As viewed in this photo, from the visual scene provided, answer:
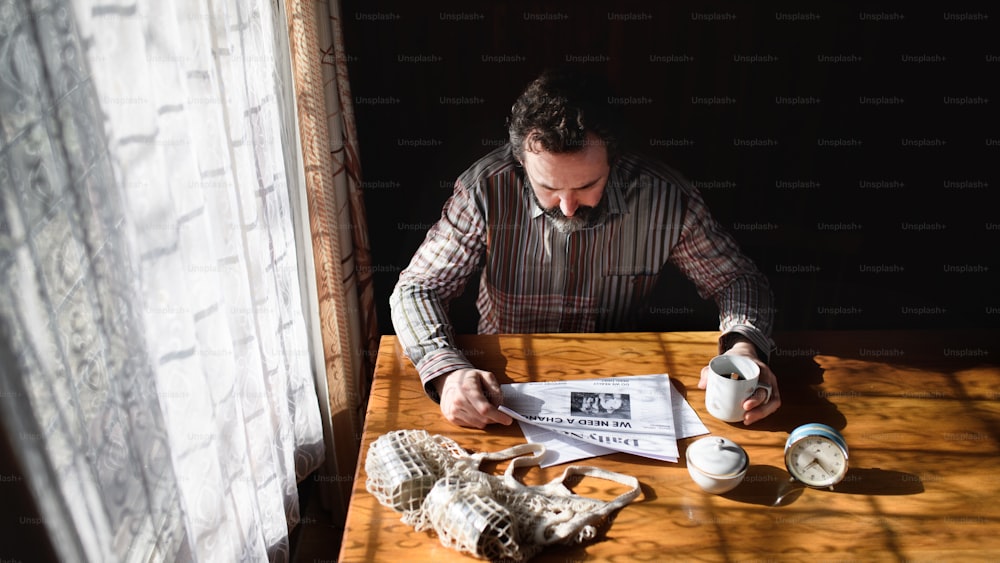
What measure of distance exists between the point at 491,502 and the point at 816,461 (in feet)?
2.25

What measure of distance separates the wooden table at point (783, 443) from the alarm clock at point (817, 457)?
0.03 metres

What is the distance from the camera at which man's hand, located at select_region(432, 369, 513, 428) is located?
1.61 meters

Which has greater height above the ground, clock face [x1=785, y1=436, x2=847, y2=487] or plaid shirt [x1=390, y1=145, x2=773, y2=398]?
plaid shirt [x1=390, y1=145, x2=773, y2=398]

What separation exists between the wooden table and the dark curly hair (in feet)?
1.87

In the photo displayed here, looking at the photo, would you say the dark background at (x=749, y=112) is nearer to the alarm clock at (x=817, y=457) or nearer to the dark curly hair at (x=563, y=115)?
the dark curly hair at (x=563, y=115)

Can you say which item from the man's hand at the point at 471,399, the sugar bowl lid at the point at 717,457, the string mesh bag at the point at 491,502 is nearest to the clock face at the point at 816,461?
the sugar bowl lid at the point at 717,457

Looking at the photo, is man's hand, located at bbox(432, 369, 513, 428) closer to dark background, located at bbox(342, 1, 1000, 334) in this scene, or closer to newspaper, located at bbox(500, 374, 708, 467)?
newspaper, located at bbox(500, 374, 708, 467)

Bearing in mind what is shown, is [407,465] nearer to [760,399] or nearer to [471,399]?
[471,399]

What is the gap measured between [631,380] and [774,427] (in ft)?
1.16

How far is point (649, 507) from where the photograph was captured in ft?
4.59

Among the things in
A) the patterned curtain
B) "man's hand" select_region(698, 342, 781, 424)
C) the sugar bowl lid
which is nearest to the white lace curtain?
the patterned curtain

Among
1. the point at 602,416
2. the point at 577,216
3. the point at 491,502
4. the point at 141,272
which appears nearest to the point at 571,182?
the point at 577,216

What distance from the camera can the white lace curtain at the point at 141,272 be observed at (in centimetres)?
98

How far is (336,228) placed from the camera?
226 centimetres
